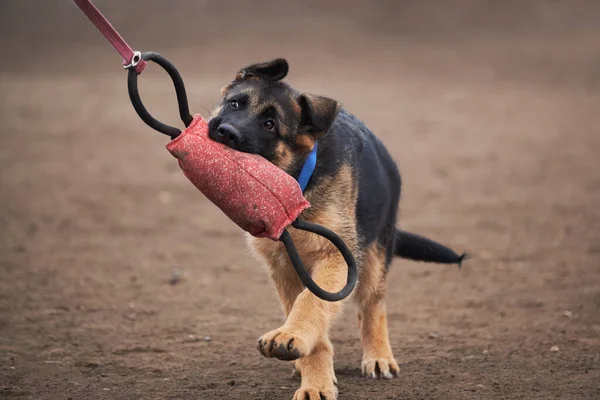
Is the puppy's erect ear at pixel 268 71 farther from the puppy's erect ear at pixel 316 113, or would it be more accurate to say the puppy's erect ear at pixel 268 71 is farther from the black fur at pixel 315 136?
the puppy's erect ear at pixel 316 113

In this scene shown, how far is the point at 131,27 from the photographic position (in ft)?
75.2

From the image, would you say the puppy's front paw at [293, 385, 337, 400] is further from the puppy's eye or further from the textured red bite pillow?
the puppy's eye

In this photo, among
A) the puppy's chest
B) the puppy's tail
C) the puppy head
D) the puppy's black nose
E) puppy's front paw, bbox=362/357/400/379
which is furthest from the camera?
the puppy's tail

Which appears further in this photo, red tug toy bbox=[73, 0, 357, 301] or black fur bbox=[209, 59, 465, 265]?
black fur bbox=[209, 59, 465, 265]

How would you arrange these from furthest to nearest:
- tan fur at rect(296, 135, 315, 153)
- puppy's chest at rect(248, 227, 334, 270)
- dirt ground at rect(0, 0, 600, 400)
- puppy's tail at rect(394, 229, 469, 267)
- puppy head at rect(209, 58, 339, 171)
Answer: puppy's tail at rect(394, 229, 469, 267), dirt ground at rect(0, 0, 600, 400), puppy's chest at rect(248, 227, 334, 270), tan fur at rect(296, 135, 315, 153), puppy head at rect(209, 58, 339, 171)

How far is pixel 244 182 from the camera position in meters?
4.23

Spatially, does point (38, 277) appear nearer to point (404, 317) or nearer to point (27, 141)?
point (404, 317)

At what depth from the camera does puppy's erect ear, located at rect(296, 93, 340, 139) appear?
4.61m

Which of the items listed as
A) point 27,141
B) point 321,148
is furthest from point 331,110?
point 27,141

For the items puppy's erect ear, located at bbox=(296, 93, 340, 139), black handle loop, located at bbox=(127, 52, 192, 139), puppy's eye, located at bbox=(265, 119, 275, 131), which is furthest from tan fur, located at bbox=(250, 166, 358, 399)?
black handle loop, located at bbox=(127, 52, 192, 139)

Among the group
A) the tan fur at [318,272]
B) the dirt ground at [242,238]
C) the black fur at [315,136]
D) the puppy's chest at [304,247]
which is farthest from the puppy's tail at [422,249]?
the puppy's chest at [304,247]

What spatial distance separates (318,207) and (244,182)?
71 centimetres

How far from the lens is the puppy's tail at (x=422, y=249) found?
6.12m

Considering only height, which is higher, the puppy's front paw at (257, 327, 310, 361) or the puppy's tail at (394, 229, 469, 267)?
the puppy's tail at (394, 229, 469, 267)
